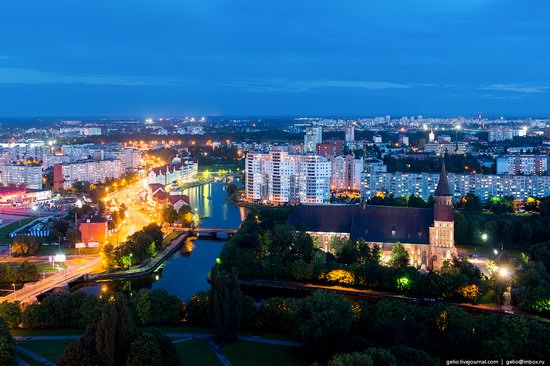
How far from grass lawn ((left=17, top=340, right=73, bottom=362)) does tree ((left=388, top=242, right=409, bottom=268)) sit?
8986 mm

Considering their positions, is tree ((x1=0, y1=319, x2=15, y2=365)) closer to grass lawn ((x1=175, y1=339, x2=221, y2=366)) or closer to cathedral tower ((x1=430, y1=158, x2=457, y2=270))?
grass lawn ((x1=175, y1=339, x2=221, y2=366))

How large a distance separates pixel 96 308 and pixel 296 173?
2060 centimetres

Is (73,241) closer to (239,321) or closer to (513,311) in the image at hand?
(239,321)

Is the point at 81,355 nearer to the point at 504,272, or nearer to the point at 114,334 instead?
the point at 114,334

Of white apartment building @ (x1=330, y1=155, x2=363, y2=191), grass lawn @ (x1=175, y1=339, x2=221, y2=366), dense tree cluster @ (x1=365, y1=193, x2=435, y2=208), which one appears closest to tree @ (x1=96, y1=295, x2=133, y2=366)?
grass lawn @ (x1=175, y1=339, x2=221, y2=366)

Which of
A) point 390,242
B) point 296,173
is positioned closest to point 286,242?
point 390,242

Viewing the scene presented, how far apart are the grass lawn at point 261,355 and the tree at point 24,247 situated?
10.8 metres

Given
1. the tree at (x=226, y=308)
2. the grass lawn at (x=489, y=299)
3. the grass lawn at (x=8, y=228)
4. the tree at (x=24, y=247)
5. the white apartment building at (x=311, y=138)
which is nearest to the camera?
the tree at (x=226, y=308)

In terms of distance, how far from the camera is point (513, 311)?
47.4 ft

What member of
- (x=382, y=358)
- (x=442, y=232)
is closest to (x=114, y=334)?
(x=382, y=358)

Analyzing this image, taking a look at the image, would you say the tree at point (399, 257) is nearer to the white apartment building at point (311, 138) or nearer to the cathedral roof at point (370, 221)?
the cathedral roof at point (370, 221)

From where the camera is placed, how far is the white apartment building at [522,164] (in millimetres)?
39094

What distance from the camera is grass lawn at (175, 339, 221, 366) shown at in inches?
437

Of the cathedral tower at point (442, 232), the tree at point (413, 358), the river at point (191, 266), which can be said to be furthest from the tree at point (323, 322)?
the cathedral tower at point (442, 232)
